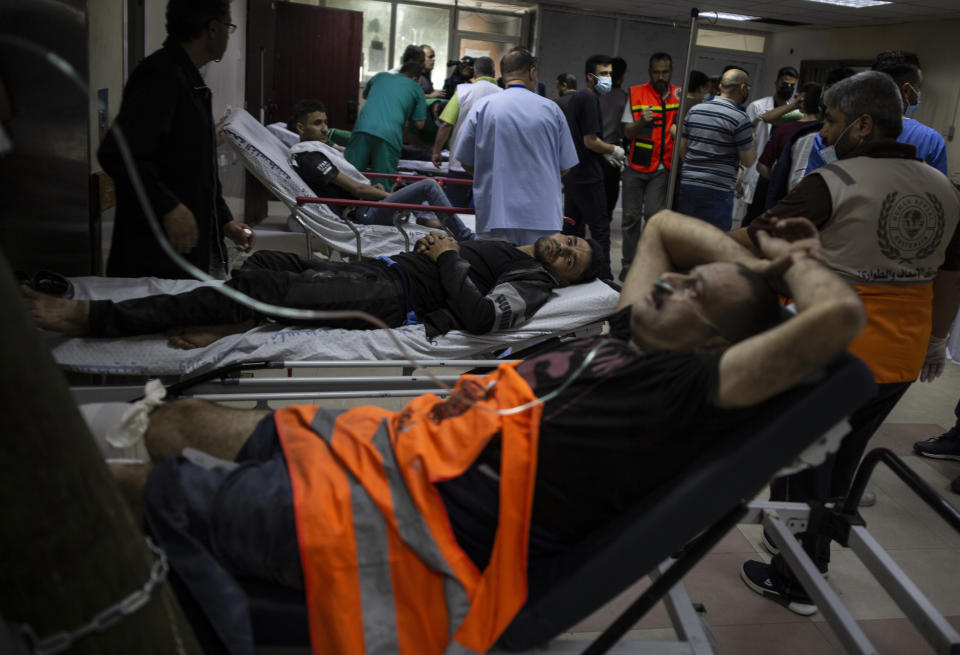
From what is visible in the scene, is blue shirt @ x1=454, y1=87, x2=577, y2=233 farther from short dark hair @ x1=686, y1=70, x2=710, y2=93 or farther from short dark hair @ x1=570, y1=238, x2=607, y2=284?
short dark hair @ x1=686, y1=70, x2=710, y2=93

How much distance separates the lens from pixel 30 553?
88 centimetres

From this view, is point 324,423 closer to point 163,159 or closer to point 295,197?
point 163,159

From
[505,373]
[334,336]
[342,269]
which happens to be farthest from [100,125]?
[505,373]

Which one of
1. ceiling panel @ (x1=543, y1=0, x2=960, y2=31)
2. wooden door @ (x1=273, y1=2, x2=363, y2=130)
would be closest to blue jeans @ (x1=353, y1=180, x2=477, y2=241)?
wooden door @ (x1=273, y1=2, x2=363, y2=130)

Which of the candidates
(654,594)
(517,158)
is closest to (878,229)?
(654,594)

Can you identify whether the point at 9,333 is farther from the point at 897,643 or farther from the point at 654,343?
the point at 897,643

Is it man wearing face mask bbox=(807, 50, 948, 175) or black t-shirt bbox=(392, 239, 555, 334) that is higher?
man wearing face mask bbox=(807, 50, 948, 175)

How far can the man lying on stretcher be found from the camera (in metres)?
1.22

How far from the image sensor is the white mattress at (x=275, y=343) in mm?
2320

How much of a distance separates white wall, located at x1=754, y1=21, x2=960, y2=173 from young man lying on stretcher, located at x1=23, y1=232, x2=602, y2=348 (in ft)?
23.3

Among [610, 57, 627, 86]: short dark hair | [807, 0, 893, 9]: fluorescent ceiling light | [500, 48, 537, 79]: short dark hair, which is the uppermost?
[807, 0, 893, 9]: fluorescent ceiling light

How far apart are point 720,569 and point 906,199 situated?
1.22m

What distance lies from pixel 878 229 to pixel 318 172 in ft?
11.3

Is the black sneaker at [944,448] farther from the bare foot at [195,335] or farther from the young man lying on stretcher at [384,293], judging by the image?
the bare foot at [195,335]
